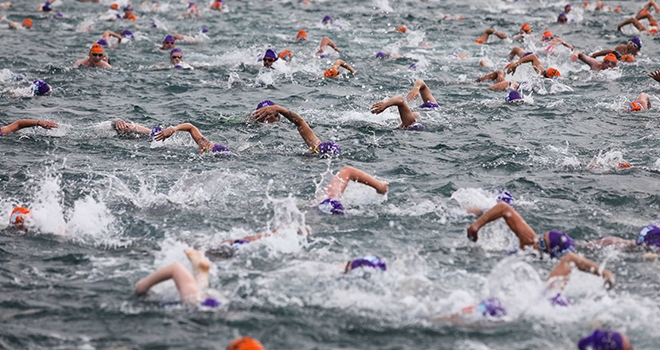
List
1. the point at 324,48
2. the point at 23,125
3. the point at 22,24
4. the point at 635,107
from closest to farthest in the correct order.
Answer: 1. the point at 23,125
2. the point at 635,107
3. the point at 324,48
4. the point at 22,24

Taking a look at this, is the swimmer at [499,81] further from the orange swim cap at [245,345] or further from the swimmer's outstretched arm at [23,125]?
the orange swim cap at [245,345]

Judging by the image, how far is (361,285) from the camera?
22.6ft

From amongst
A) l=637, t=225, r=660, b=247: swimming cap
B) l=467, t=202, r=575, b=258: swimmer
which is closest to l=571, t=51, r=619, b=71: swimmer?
l=637, t=225, r=660, b=247: swimming cap

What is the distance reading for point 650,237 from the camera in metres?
7.89

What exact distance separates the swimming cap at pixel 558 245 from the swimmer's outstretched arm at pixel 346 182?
2176 mm

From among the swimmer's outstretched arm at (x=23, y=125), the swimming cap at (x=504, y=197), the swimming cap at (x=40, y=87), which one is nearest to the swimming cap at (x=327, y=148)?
the swimming cap at (x=504, y=197)

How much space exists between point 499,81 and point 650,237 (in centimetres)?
809

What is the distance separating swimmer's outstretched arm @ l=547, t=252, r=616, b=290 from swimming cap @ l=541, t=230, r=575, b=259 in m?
0.65

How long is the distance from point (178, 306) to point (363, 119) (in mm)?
7055

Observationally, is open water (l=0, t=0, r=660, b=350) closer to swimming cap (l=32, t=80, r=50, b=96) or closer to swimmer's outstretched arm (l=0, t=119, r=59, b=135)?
swimmer's outstretched arm (l=0, t=119, r=59, b=135)

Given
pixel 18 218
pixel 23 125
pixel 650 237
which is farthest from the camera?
pixel 23 125

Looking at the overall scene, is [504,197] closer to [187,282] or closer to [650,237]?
[650,237]

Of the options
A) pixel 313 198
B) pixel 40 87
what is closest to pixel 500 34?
pixel 40 87

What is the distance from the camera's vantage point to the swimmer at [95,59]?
1616cm
